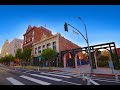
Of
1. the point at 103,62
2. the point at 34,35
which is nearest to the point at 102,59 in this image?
A: the point at 103,62

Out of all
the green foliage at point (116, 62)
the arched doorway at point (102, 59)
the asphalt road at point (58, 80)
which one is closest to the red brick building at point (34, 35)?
the arched doorway at point (102, 59)

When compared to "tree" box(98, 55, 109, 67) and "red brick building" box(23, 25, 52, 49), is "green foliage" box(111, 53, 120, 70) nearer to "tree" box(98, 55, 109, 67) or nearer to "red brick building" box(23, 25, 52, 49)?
"tree" box(98, 55, 109, 67)

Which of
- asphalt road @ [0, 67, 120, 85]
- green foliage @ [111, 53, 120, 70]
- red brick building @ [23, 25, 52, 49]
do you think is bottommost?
asphalt road @ [0, 67, 120, 85]

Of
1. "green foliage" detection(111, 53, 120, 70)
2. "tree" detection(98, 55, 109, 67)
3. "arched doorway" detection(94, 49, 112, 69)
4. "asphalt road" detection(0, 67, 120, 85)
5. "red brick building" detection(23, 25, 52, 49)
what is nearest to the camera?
"asphalt road" detection(0, 67, 120, 85)

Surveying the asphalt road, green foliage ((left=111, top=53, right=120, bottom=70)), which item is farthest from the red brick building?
the asphalt road

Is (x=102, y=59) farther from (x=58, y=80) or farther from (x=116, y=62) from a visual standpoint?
(x=58, y=80)

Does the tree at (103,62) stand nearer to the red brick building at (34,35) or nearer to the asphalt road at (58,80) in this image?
the asphalt road at (58,80)

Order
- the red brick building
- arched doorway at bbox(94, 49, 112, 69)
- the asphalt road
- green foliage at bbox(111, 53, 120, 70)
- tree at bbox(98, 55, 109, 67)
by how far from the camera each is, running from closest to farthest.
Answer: the asphalt road, green foliage at bbox(111, 53, 120, 70), arched doorway at bbox(94, 49, 112, 69), tree at bbox(98, 55, 109, 67), the red brick building

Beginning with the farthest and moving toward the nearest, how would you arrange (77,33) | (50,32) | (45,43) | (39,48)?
(50,32) → (39,48) → (45,43) → (77,33)

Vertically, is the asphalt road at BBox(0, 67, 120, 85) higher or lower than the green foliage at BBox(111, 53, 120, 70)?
lower
